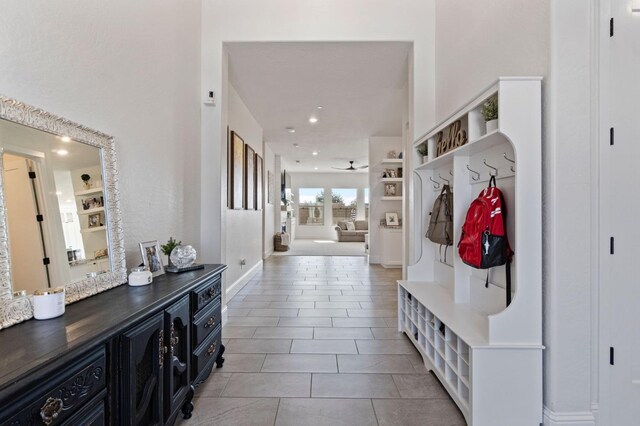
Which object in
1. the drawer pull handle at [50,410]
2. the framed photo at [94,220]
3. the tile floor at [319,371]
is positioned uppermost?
the framed photo at [94,220]

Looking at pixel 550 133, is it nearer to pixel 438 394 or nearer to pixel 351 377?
pixel 438 394

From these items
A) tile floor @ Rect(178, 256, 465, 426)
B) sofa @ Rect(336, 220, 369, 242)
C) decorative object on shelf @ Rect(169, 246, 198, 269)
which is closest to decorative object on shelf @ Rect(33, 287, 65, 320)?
decorative object on shelf @ Rect(169, 246, 198, 269)

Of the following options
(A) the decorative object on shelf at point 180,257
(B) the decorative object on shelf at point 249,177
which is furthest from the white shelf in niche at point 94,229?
(B) the decorative object on shelf at point 249,177

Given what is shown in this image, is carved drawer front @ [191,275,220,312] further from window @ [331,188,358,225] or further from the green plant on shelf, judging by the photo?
window @ [331,188,358,225]

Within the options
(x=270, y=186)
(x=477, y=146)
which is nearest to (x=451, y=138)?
(x=477, y=146)

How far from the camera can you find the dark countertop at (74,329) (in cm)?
83

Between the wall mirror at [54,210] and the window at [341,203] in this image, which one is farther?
the window at [341,203]

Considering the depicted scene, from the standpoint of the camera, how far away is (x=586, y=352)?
1547 millimetres

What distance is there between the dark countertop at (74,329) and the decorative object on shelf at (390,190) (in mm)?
5840

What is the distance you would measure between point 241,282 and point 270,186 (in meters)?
3.86

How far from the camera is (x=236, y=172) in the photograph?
428cm

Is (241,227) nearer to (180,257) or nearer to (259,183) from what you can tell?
(259,183)

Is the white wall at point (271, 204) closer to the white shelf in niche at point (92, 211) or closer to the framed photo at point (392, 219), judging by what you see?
the framed photo at point (392, 219)

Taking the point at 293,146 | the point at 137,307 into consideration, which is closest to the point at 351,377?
the point at 137,307
